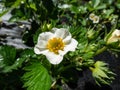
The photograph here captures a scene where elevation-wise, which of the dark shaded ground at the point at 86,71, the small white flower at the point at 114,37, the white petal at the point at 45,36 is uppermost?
the white petal at the point at 45,36

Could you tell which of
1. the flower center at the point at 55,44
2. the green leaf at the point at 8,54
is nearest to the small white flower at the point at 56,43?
the flower center at the point at 55,44

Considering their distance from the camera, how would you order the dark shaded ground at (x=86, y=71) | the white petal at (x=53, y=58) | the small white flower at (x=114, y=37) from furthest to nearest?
the dark shaded ground at (x=86, y=71) → the small white flower at (x=114, y=37) → the white petal at (x=53, y=58)

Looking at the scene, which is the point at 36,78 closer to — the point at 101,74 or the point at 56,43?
the point at 56,43

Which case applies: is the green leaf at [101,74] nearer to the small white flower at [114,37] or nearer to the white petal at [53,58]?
the small white flower at [114,37]

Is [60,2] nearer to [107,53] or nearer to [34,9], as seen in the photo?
[34,9]

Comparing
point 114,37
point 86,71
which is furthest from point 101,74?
point 86,71

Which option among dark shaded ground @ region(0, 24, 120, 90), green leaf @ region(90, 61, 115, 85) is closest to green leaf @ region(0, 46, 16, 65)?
dark shaded ground @ region(0, 24, 120, 90)

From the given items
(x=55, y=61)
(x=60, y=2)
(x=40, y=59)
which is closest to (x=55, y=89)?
(x=40, y=59)
